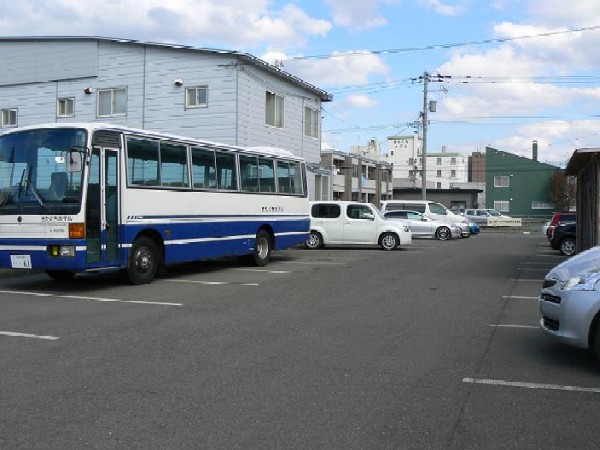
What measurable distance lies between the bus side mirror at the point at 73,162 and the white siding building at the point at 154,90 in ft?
43.7

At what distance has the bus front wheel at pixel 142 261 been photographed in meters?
12.5

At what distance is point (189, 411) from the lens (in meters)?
5.09

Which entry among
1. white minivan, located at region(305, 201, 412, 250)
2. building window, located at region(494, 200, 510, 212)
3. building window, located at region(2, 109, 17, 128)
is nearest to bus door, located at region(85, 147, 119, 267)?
white minivan, located at region(305, 201, 412, 250)

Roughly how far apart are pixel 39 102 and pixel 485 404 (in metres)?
27.5

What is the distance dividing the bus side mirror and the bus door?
29 centimetres

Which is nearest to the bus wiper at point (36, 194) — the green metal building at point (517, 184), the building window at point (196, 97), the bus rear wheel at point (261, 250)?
the bus rear wheel at point (261, 250)

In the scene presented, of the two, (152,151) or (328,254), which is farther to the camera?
(328,254)

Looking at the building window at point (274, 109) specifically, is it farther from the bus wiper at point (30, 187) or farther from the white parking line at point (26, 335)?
the white parking line at point (26, 335)

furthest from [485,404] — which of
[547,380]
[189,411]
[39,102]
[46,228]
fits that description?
[39,102]

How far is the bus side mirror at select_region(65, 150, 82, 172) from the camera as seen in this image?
11.3 meters

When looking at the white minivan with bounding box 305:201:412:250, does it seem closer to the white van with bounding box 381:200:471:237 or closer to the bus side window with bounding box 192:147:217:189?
the bus side window with bounding box 192:147:217:189

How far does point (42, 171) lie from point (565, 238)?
58.8ft

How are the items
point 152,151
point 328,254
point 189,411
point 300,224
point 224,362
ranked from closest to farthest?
point 189,411
point 224,362
point 152,151
point 300,224
point 328,254

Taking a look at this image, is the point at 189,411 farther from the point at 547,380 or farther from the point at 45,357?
the point at 547,380
